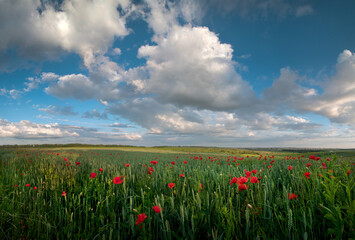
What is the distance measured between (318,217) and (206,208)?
161 centimetres

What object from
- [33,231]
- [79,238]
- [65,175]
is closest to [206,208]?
[79,238]

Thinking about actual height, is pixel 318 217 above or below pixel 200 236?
above

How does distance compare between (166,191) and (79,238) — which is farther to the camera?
(166,191)

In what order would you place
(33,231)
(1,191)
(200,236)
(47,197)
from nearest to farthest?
(200,236), (33,231), (1,191), (47,197)

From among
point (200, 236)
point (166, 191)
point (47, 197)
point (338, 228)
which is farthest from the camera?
point (47, 197)

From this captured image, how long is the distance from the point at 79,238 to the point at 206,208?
6.38 feet

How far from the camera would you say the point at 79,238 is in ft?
8.56

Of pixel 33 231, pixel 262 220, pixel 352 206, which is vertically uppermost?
pixel 352 206

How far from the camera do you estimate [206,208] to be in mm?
2838

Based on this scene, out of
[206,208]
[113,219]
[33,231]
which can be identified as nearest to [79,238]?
[113,219]

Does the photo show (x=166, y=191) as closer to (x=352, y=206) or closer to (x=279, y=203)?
(x=279, y=203)

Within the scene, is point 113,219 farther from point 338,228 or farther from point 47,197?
point 47,197

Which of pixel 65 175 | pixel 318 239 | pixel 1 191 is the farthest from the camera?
pixel 65 175

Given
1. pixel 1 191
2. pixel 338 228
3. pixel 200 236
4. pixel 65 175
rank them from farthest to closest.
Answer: pixel 65 175 < pixel 1 191 < pixel 200 236 < pixel 338 228
